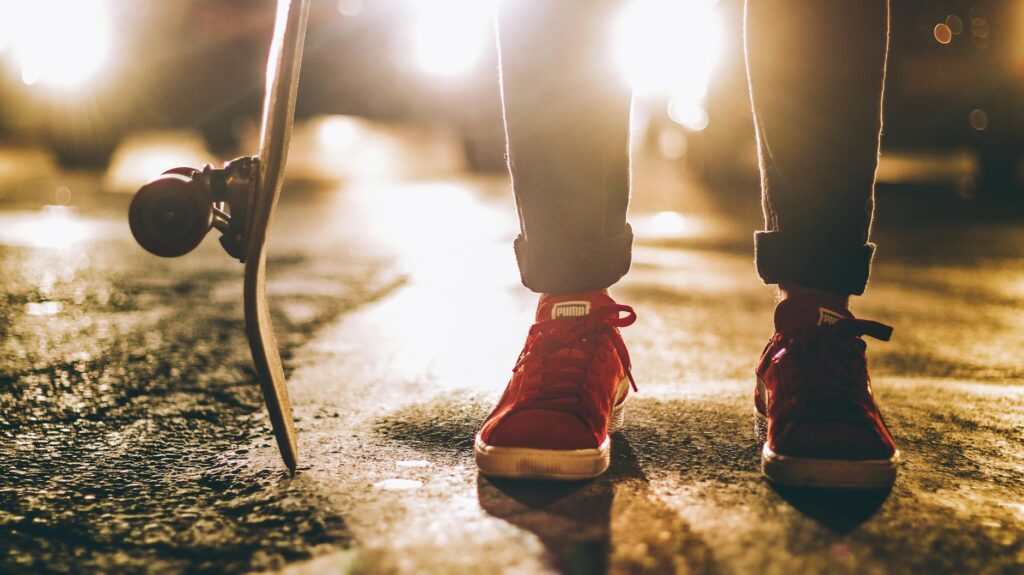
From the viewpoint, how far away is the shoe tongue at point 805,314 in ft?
5.23

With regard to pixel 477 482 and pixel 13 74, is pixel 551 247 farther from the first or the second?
pixel 13 74

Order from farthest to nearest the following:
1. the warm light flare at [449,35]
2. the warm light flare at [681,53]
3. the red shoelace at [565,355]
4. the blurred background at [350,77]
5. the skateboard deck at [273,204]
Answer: the warm light flare at [449,35]
the warm light flare at [681,53]
the blurred background at [350,77]
the red shoelace at [565,355]
the skateboard deck at [273,204]

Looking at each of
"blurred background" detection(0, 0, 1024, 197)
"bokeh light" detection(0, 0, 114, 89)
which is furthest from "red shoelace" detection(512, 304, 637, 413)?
"bokeh light" detection(0, 0, 114, 89)

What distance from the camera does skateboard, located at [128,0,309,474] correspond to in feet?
4.48

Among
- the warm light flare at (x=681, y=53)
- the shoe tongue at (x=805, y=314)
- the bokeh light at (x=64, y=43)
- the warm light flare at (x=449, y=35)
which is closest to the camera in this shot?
the shoe tongue at (x=805, y=314)

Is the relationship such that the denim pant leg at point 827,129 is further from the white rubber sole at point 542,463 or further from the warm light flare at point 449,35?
the warm light flare at point 449,35

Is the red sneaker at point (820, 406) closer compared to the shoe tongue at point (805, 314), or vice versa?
the red sneaker at point (820, 406)

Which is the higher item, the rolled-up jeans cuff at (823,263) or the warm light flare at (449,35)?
the warm light flare at (449,35)

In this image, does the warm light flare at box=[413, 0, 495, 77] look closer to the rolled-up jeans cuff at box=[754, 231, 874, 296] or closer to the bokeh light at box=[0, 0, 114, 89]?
the bokeh light at box=[0, 0, 114, 89]

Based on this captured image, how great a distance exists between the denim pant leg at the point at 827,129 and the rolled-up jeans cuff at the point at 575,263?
0.99 ft

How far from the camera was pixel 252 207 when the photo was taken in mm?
1403

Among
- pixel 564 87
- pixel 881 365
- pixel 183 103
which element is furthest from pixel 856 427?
pixel 183 103

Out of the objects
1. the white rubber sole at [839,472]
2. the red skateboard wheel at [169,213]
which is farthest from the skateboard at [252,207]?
the white rubber sole at [839,472]

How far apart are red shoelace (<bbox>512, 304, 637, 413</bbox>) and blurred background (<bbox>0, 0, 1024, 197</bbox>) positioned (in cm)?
568
